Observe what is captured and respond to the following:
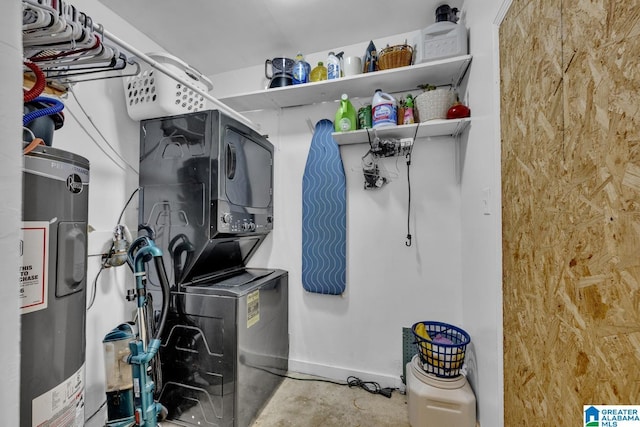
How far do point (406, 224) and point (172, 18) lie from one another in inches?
95.1

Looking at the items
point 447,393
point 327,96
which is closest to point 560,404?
point 447,393

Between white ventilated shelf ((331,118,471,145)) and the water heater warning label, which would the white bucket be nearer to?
white ventilated shelf ((331,118,471,145))

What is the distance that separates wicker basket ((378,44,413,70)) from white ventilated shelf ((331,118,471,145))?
1.52 ft

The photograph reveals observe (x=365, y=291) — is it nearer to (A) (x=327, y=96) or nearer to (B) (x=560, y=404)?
(B) (x=560, y=404)

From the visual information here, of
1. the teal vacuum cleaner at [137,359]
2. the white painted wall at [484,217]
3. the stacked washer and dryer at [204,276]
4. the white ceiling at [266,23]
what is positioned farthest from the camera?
the white ceiling at [266,23]

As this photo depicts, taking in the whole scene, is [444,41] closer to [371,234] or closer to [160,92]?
[371,234]

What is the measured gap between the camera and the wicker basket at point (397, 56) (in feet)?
6.15

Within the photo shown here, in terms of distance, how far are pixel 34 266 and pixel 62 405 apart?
0.45 m

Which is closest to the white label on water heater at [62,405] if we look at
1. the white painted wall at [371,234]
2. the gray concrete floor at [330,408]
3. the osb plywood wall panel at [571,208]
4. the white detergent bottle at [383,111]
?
the white painted wall at [371,234]

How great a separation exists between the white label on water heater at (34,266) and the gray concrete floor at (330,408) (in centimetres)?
154

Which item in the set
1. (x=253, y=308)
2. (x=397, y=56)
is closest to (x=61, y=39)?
(x=253, y=308)

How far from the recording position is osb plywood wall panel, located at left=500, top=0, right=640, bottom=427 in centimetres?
56

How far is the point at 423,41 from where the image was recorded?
1775 millimetres

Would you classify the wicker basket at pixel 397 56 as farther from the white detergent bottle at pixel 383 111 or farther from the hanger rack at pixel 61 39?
the hanger rack at pixel 61 39
